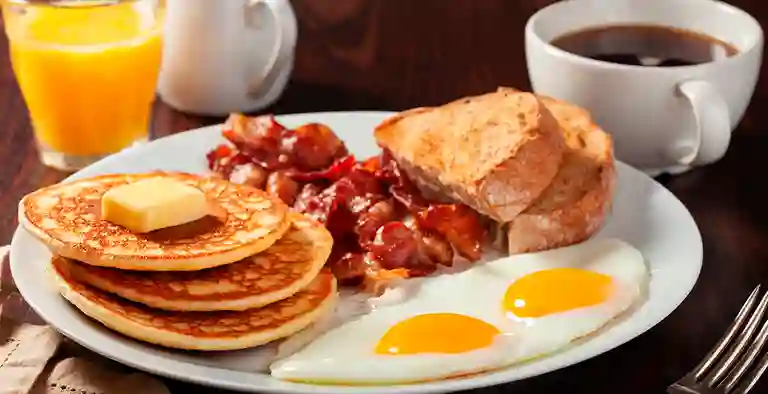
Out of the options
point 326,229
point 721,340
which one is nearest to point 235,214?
point 326,229

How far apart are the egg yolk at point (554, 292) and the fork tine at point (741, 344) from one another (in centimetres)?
19

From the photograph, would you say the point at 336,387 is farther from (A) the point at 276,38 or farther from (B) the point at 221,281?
(A) the point at 276,38

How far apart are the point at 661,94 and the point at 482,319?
2.54 feet

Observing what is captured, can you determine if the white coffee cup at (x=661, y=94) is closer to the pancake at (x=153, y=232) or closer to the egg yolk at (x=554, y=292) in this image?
the egg yolk at (x=554, y=292)

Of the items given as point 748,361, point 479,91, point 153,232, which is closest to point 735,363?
point 748,361

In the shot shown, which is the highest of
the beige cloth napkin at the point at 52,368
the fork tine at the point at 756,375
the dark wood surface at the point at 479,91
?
the fork tine at the point at 756,375

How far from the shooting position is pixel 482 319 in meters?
1.61

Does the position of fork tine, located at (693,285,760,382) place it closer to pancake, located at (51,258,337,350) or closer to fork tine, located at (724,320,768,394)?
fork tine, located at (724,320,768,394)

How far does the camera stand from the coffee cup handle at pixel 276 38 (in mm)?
2436

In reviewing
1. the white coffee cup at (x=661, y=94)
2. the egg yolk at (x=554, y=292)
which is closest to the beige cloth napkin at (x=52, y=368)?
the egg yolk at (x=554, y=292)

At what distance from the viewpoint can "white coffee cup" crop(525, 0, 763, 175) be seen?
2156 millimetres

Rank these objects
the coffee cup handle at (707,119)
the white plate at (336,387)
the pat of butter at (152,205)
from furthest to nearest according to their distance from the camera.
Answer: the coffee cup handle at (707,119) < the pat of butter at (152,205) < the white plate at (336,387)

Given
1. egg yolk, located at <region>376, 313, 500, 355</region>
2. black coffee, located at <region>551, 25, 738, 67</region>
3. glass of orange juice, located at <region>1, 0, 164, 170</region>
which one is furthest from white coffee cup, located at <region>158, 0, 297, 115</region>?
egg yolk, located at <region>376, 313, 500, 355</region>

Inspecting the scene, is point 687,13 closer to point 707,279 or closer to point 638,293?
point 707,279
